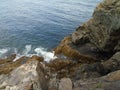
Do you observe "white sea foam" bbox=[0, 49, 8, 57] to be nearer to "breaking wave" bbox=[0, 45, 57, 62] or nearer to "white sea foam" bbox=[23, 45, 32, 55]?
"breaking wave" bbox=[0, 45, 57, 62]

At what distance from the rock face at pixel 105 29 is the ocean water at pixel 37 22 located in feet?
27.4

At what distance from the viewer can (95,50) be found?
125ft

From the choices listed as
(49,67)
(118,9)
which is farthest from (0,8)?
(118,9)

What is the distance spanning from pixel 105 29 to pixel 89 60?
5738 millimetres

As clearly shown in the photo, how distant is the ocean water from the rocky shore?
5.42m

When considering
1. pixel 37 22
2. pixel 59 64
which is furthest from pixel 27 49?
pixel 37 22

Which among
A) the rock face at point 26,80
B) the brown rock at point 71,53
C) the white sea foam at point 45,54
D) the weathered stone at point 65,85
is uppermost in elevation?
the rock face at point 26,80

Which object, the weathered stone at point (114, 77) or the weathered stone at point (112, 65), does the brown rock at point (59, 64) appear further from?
the weathered stone at point (114, 77)

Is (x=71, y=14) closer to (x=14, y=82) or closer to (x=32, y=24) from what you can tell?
(x=32, y=24)

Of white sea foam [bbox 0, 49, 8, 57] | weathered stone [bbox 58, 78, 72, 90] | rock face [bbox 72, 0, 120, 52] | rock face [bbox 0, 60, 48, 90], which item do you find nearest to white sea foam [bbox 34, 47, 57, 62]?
rock face [bbox 72, 0, 120, 52]

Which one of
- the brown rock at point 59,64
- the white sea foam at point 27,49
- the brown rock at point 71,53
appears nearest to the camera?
the brown rock at point 59,64

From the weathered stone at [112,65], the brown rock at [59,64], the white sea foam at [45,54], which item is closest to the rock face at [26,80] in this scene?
the weathered stone at [112,65]

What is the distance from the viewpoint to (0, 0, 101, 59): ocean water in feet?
159

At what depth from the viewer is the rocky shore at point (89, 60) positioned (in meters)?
20.5
